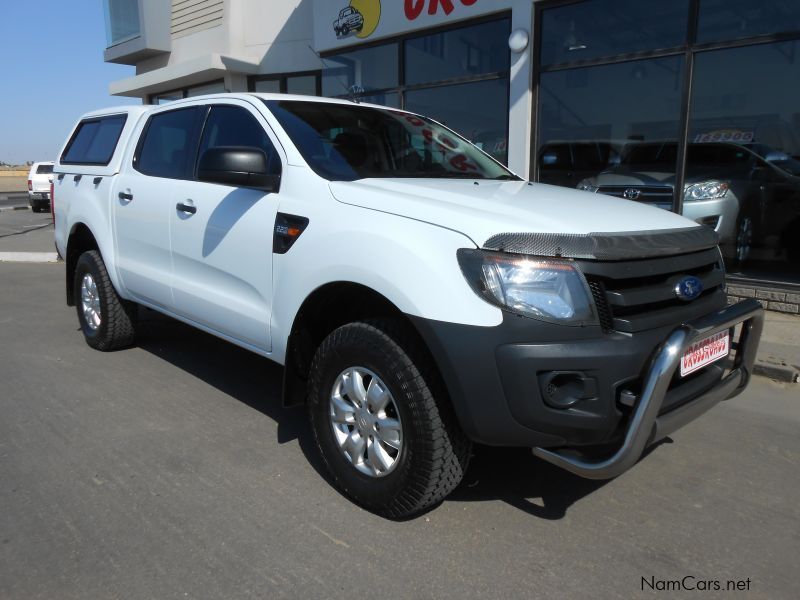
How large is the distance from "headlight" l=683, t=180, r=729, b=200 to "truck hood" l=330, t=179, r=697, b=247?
4.50m

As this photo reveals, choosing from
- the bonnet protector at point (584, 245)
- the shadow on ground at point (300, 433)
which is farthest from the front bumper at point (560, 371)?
the shadow on ground at point (300, 433)

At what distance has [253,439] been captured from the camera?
3.53 meters

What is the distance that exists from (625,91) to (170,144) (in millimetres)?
5716

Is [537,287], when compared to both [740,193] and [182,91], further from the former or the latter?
[182,91]

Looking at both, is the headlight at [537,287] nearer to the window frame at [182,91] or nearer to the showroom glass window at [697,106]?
the showroom glass window at [697,106]

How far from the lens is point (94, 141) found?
530 cm

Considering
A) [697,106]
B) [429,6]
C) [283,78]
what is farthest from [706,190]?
[283,78]

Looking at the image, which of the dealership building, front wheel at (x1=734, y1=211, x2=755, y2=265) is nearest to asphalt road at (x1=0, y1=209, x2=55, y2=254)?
the dealership building

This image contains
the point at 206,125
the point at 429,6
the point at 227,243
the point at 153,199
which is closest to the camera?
the point at 227,243

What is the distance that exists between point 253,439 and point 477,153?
2.33 meters

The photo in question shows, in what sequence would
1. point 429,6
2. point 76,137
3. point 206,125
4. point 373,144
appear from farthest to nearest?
point 429,6 → point 76,137 → point 206,125 → point 373,144

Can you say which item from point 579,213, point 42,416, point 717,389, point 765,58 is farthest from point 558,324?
point 765,58

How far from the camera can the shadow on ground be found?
296cm

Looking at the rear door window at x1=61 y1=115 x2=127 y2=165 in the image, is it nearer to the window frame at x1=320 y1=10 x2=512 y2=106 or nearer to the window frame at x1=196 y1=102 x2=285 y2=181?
the window frame at x1=196 y1=102 x2=285 y2=181
